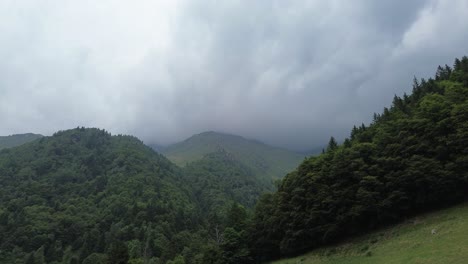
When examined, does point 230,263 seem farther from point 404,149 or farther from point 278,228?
point 404,149

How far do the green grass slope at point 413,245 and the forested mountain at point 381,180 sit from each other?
9.53 feet

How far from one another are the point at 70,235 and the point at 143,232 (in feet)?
124

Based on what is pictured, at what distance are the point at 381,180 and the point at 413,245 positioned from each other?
17.4 m

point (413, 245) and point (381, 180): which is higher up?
point (381, 180)

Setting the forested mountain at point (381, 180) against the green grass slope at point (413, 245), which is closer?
the green grass slope at point (413, 245)

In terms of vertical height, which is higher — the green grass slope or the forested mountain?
the forested mountain

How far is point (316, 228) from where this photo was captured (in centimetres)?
6012

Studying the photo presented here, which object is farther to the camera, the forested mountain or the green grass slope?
the forested mountain

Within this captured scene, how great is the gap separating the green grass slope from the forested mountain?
290 cm

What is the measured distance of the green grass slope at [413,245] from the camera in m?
34.8

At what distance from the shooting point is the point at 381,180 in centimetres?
5694

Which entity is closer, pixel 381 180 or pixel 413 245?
pixel 413 245

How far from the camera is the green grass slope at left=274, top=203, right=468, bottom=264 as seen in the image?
34.8 metres

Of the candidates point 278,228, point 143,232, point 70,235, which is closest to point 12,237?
point 70,235
